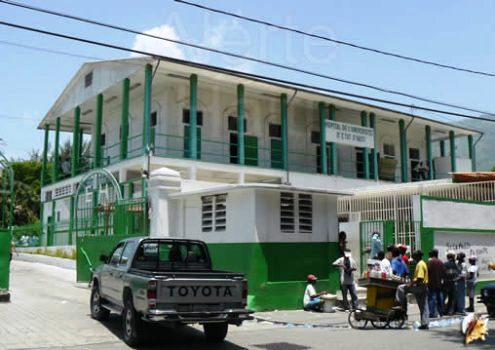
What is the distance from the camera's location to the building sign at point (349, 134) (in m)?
Answer: 25.9

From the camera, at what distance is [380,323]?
1170 cm

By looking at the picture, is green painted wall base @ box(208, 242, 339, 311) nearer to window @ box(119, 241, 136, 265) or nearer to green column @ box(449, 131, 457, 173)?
window @ box(119, 241, 136, 265)

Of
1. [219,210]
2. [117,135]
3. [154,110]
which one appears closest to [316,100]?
[154,110]

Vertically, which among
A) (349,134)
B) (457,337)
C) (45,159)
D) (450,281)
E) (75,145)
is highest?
(349,134)

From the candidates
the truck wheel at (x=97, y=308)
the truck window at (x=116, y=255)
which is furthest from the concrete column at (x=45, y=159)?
the truck window at (x=116, y=255)

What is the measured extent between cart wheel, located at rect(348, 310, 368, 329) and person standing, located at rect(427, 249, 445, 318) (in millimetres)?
1834

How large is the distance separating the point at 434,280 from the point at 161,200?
7.36m

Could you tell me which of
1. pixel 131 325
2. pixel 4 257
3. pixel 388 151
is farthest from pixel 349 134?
pixel 131 325

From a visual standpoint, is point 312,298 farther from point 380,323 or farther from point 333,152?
point 333,152

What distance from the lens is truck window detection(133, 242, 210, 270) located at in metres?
10.1

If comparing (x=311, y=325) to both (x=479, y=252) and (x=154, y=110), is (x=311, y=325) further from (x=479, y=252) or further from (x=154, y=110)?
(x=154, y=110)

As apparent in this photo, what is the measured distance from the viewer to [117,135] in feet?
94.6

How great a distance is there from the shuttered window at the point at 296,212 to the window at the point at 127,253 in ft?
15.3

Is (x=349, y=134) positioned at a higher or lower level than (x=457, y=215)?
higher
